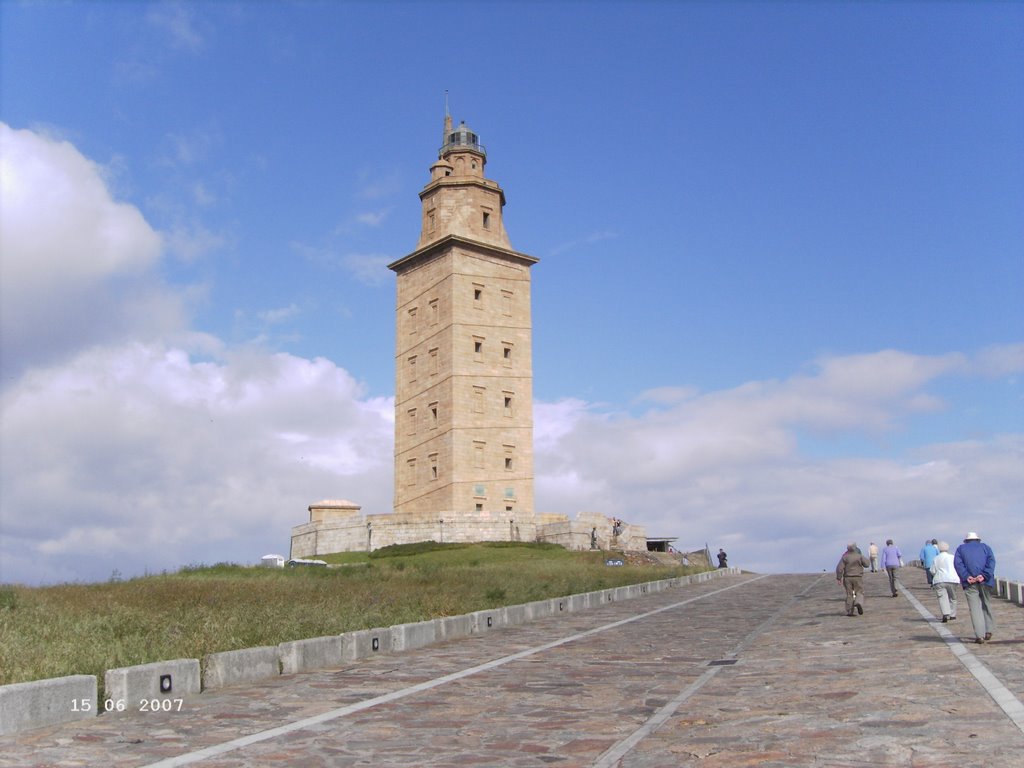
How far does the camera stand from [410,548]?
4775 cm

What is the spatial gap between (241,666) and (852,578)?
14.0 meters

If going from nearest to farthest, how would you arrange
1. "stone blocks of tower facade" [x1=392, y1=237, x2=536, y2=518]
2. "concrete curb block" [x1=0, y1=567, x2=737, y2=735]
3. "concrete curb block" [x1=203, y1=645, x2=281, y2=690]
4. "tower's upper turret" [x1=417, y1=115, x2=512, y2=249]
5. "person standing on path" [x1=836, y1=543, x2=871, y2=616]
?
1. "concrete curb block" [x1=0, y1=567, x2=737, y2=735]
2. "concrete curb block" [x1=203, y1=645, x2=281, y2=690]
3. "person standing on path" [x1=836, y1=543, x2=871, y2=616]
4. "stone blocks of tower facade" [x1=392, y1=237, x2=536, y2=518]
5. "tower's upper turret" [x1=417, y1=115, x2=512, y2=249]

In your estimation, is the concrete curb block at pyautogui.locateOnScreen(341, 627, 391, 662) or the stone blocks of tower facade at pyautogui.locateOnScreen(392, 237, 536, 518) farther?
the stone blocks of tower facade at pyautogui.locateOnScreen(392, 237, 536, 518)

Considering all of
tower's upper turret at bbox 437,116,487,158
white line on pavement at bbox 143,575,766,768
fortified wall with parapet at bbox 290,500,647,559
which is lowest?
white line on pavement at bbox 143,575,766,768

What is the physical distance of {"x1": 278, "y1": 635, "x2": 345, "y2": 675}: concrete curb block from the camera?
37.4ft

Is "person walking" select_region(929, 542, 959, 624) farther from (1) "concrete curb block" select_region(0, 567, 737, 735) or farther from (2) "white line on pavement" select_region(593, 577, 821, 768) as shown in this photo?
(1) "concrete curb block" select_region(0, 567, 737, 735)

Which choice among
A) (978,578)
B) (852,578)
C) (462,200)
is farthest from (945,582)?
(462,200)

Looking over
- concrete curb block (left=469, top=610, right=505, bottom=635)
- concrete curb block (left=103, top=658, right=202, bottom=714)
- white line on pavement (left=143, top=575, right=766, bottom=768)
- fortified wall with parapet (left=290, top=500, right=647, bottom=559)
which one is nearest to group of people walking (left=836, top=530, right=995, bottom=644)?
white line on pavement (left=143, top=575, right=766, bottom=768)

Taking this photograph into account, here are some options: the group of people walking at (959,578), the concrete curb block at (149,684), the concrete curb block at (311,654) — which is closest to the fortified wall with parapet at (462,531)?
the group of people walking at (959,578)

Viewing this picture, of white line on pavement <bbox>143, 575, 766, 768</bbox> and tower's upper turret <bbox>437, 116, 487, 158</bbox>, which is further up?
tower's upper turret <bbox>437, 116, 487, 158</bbox>

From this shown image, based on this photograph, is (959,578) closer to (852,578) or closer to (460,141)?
(852,578)

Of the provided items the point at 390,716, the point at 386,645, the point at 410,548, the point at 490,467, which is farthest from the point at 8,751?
the point at 490,467

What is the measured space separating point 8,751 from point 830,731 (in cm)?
612

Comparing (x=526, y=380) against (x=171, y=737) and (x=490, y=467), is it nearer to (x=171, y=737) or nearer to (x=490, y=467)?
(x=490, y=467)
